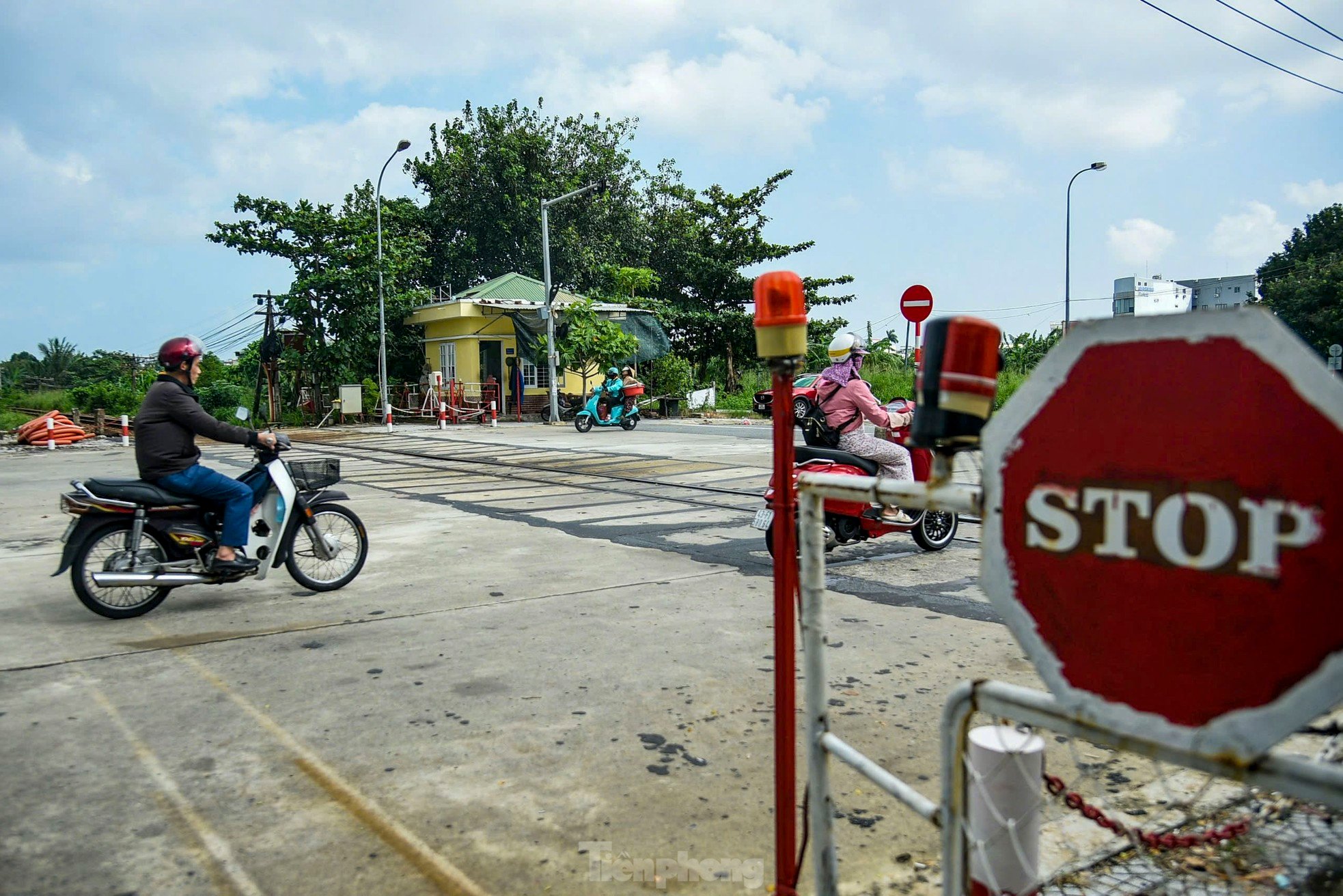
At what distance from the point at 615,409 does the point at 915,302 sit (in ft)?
33.5

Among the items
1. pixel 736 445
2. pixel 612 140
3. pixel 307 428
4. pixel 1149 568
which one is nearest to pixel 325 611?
pixel 1149 568

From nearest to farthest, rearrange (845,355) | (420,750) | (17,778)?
1. (17,778)
2. (420,750)
3. (845,355)

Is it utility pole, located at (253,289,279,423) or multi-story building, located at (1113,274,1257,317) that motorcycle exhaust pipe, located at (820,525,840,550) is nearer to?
utility pole, located at (253,289,279,423)

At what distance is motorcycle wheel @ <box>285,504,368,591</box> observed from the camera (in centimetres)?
627

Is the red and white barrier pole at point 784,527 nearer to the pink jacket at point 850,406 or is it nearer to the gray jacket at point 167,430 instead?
the gray jacket at point 167,430

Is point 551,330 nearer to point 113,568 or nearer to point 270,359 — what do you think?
point 270,359

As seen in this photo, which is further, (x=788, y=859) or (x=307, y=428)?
(x=307, y=428)

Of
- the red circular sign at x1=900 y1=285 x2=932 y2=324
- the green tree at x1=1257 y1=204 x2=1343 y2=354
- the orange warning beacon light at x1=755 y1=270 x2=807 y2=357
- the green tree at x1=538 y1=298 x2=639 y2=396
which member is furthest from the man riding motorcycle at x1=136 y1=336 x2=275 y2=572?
the green tree at x1=1257 y1=204 x2=1343 y2=354

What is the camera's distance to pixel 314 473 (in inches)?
248

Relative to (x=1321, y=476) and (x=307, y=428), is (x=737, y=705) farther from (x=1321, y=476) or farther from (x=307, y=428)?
(x=307, y=428)

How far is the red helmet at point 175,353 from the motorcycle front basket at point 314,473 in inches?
36.2

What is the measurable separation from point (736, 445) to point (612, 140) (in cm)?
2716

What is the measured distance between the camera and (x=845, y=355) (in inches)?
281

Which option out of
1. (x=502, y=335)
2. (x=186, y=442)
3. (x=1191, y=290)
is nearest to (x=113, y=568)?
(x=186, y=442)
